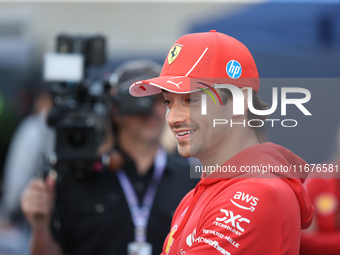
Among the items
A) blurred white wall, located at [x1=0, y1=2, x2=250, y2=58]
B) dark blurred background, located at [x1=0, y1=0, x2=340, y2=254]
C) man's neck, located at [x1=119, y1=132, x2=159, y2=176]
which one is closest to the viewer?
dark blurred background, located at [x1=0, y1=0, x2=340, y2=254]

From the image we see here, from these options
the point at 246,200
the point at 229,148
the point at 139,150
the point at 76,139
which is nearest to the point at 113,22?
the point at 139,150

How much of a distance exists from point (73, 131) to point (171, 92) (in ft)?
3.75

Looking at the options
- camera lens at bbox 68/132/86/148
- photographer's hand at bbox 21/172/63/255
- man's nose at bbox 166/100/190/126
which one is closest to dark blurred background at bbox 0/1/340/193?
man's nose at bbox 166/100/190/126

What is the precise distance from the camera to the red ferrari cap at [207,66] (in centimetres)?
115

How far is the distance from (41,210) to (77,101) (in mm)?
581

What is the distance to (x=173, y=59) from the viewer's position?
3.99ft

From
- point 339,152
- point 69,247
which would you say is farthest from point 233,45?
point 69,247

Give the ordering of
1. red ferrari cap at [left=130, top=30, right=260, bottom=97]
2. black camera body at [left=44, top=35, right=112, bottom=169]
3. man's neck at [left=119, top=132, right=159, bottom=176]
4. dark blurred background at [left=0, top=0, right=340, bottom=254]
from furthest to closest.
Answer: man's neck at [left=119, top=132, right=159, bottom=176] < black camera body at [left=44, top=35, right=112, bottom=169] < dark blurred background at [left=0, top=0, right=340, bottom=254] < red ferrari cap at [left=130, top=30, right=260, bottom=97]

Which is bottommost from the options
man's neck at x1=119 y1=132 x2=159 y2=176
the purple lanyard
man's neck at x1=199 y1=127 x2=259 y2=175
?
the purple lanyard

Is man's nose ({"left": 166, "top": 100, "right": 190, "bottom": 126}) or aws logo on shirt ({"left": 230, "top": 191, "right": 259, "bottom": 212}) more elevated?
man's nose ({"left": 166, "top": 100, "right": 190, "bottom": 126})

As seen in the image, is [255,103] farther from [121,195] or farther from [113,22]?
[113,22]

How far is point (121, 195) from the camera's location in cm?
238

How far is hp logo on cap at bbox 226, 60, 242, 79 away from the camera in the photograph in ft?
3.79

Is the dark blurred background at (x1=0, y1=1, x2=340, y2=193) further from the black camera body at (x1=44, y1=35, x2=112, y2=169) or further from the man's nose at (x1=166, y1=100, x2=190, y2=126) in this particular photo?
the black camera body at (x1=44, y1=35, x2=112, y2=169)
